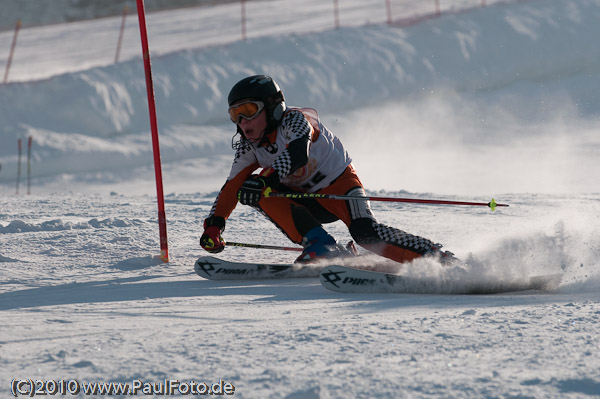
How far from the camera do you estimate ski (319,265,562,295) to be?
13.4 ft

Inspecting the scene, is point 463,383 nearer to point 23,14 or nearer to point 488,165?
point 488,165

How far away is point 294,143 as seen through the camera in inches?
181

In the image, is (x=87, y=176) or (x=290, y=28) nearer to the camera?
(x=87, y=176)

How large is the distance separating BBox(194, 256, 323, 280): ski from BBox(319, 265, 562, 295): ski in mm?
582

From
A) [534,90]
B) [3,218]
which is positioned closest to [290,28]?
[534,90]

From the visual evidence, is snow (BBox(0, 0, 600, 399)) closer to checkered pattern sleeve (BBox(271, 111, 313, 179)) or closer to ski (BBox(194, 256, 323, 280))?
ski (BBox(194, 256, 323, 280))

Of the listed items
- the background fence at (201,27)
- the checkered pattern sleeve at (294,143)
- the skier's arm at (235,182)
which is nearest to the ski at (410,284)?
the checkered pattern sleeve at (294,143)

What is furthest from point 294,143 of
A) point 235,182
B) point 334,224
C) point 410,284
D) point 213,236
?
point 334,224

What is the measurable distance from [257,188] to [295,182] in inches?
18.8

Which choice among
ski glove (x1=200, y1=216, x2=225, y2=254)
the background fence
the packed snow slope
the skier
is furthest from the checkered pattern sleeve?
the background fence

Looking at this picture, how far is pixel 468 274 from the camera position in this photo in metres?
4.16

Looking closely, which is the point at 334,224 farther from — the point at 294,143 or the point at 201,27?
the point at 201,27

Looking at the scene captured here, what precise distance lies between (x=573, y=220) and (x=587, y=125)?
9.39 metres

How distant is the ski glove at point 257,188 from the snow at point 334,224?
479mm
